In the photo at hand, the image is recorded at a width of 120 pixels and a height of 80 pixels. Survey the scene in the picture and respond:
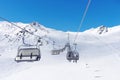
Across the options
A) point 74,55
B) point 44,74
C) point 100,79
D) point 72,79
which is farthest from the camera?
point 44,74

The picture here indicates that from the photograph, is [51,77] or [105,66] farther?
[105,66]

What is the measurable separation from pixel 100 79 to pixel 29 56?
343 ft

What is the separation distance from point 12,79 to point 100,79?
4830cm

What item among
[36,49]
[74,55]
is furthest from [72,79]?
[36,49]

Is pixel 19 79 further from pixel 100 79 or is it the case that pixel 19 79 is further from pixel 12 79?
pixel 100 79

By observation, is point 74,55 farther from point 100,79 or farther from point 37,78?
point 37,78

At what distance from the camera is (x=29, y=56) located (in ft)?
70.7

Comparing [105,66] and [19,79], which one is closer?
[19,79]

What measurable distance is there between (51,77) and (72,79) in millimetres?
15225

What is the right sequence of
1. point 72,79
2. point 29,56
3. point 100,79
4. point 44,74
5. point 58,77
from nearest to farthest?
point 29,56 < point 100,79 < point 72,79 < point 58,77 < point 44,74

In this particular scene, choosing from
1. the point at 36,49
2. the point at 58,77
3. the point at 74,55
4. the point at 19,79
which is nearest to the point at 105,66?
the point at 58,77

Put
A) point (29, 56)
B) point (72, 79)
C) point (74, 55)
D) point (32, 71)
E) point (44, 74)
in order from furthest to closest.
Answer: point (32, 71), point (44, 74), point (72, 79), point (74, 55), point (29, 56)

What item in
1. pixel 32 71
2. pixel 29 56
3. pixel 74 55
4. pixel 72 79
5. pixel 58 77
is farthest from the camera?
pixel 32 71

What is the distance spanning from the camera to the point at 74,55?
3200 cm
